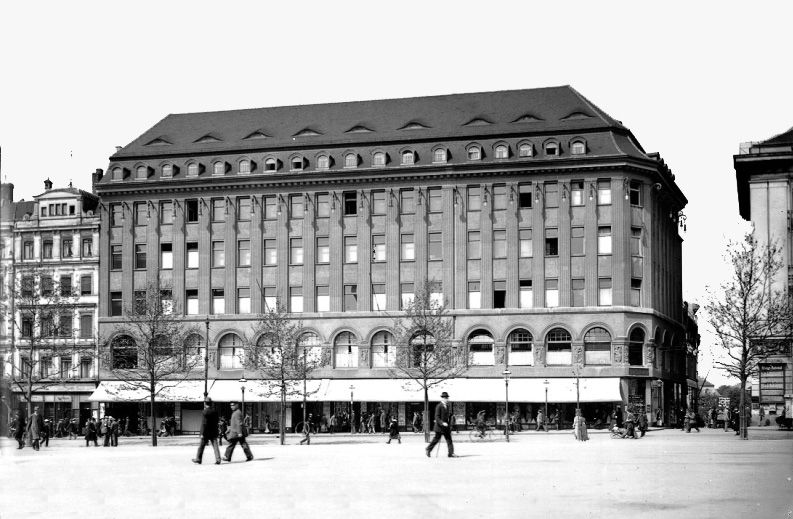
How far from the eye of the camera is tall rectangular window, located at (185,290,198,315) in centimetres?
9094

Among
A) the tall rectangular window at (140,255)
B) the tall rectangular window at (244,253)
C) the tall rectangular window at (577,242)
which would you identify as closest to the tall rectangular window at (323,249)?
the tall rectangular window at (244,253)

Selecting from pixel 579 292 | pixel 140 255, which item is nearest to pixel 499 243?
pixel 579 292

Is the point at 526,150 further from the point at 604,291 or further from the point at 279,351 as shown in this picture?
the point at 279,351

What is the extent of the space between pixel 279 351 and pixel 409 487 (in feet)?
193

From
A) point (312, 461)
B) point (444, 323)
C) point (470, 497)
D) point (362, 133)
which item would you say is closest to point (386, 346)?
point (444, 323)

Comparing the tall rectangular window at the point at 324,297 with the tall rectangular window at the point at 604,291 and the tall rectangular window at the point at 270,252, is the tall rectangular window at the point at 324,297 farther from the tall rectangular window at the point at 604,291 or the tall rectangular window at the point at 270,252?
the tall rectangular window at the point at 604,291

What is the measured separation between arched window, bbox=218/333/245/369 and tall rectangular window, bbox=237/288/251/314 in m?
1.89

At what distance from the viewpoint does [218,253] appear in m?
90.8

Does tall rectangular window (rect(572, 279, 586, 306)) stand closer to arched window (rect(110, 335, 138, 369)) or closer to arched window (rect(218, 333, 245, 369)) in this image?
arched window (rect(218, 333, 245, 369))

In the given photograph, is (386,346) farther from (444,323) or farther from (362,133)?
(362,133)

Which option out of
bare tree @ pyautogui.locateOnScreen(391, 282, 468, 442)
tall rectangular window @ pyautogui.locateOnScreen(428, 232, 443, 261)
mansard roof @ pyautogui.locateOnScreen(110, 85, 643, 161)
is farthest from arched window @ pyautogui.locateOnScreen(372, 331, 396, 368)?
mansard roof @ pyautogui.locateOnScreen(110, 85, 643, 161)

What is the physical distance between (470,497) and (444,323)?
211 feet

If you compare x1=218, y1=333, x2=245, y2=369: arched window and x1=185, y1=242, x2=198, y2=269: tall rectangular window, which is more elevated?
x1=185, y1=242, x2=198, y2=269: tall rectangular window

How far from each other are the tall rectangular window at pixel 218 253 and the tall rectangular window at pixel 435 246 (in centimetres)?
1575
